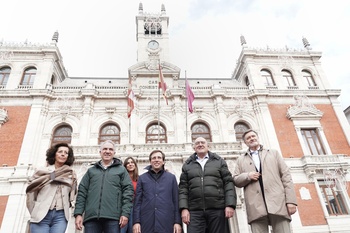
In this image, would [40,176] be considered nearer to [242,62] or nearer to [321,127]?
[321,127]

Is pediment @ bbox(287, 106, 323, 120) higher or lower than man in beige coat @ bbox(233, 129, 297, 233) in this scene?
higher

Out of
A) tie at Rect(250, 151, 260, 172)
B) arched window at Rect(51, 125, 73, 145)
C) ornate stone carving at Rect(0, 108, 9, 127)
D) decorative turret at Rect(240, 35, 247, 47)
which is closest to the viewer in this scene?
tie at Rect(250, 151, 260, 172)

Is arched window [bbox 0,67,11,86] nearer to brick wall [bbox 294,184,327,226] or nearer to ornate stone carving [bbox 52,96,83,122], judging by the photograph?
ornate stone carving [bbox 52,96,83,122]

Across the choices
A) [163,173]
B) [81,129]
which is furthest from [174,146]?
[163,173]

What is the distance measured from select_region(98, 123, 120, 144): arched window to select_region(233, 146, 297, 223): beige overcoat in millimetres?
14849

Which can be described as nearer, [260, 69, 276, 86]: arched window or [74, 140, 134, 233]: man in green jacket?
[74, 140, 134, 233]: man in green jacket

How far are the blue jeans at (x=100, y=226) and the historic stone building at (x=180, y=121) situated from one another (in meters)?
11.5

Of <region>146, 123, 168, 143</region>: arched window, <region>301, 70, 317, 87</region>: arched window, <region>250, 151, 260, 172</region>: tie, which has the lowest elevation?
<region>250, 151, 260, 172</region>: tie

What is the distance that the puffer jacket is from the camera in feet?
16.8

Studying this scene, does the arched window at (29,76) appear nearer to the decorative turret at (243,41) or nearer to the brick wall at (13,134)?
the brick wall at (13,134)

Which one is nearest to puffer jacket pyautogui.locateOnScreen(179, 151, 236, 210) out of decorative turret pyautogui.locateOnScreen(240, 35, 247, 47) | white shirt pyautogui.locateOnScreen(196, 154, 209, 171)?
white shirt pyautogui.locateOnScreen(196, 154, 209, 171)

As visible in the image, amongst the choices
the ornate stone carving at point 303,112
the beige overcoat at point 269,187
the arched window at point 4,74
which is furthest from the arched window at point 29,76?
the ornate stone carving at point 303,112

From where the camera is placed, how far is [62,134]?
1914cm

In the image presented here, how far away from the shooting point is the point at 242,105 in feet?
68.7
